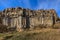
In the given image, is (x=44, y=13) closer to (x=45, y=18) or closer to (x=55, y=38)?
(x=45, y=18)

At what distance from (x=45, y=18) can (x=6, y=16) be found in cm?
1243

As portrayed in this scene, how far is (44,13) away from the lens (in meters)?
57.5

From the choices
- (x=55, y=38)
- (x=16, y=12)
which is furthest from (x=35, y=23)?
(x=55, y=38)

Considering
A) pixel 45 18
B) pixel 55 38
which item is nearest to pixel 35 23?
pixel 45 18

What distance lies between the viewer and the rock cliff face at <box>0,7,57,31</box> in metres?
51.9

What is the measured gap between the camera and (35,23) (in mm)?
52219

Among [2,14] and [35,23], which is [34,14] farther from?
[2,14]

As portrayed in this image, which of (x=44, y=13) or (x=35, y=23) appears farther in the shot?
(x=44, y=13)

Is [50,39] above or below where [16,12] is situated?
below

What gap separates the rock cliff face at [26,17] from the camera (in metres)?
51.9

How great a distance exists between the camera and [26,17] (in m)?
55.4

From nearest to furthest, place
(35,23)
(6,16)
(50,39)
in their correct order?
(50,39), (35,23), (6,16)

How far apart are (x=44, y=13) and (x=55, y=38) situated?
3936 cm

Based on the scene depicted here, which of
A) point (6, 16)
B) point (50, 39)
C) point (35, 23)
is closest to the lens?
point (50, 39)
